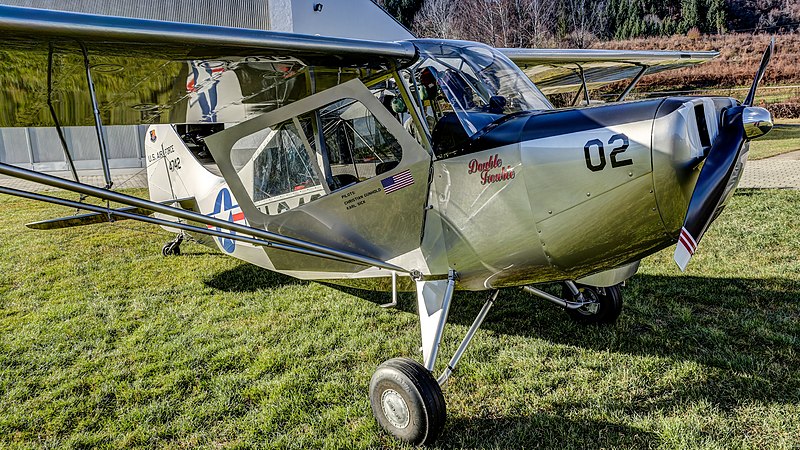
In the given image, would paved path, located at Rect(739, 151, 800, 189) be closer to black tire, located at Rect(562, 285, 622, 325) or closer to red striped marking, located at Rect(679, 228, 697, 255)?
black tire, located at Rect(562, 285, 622, 325)

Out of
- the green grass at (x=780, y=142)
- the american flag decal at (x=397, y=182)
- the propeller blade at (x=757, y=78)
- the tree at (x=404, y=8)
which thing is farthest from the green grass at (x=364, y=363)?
the tree at (x=404, y=8)

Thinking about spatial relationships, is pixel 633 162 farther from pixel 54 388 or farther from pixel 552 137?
pixel 54 388

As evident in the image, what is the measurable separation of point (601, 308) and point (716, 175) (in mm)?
2309

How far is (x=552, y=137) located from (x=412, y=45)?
3.70 feet

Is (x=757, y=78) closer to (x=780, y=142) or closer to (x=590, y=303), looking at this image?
(x=590, y=303)

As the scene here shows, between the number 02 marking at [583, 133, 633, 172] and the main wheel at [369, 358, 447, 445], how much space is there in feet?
4.78

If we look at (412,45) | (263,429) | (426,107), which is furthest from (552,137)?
(263,429)

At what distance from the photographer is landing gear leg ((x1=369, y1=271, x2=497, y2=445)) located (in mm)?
2877

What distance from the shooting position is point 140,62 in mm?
3182

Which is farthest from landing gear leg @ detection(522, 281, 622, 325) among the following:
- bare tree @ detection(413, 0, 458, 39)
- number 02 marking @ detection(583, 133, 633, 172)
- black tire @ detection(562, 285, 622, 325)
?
bare tree @ detection(413, 0, 458, 39)

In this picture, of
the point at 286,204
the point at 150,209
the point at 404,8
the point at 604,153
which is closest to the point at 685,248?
the point at 604,153

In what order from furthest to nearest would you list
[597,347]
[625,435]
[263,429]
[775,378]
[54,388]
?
[597,347], [54,388], [775,378], [263,429], [625,435]

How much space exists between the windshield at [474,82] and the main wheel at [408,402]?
1.42 meters

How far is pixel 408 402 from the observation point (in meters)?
2.92
